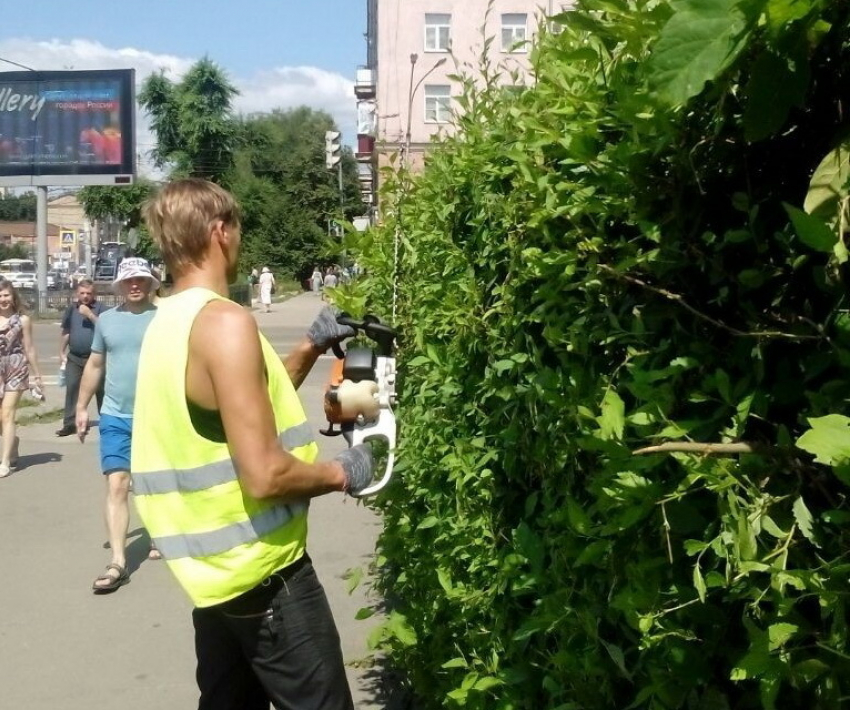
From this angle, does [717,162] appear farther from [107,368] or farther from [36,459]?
[36,459]

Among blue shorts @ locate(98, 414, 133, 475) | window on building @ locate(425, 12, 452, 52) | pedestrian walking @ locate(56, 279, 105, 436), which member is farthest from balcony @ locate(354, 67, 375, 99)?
blue shorts @ locate(98, 414, 133, 475)

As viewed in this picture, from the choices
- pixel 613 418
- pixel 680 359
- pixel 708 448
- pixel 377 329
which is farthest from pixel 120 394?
pixel 708 448

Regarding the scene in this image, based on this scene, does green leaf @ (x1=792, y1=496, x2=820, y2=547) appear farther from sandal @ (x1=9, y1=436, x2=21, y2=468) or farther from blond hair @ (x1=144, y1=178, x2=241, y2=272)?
sandal @ (x1=9, y1=436, x2=21, y2=468)

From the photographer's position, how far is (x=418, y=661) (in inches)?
154

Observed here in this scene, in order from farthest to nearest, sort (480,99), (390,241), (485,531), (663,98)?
(390,241) → (480,99) → (485,531) → (663,98)

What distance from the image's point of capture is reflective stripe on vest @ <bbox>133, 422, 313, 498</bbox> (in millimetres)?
2668

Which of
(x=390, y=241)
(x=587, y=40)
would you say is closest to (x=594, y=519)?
(x=587, y=40)

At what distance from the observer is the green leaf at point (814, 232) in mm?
1300

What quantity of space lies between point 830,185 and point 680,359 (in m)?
0.38

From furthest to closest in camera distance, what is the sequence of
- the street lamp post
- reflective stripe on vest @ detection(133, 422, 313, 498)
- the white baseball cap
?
the white baseball cap → the street lamp post → reflective stripe on vest @ detection(133, 422, 313, 498)

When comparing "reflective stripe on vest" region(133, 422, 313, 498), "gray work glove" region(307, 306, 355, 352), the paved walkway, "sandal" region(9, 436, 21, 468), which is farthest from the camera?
"sandal" region(9, 436, 21, 468)

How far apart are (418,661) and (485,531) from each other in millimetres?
1089

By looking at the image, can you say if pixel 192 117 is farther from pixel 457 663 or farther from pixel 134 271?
pixel 457 663

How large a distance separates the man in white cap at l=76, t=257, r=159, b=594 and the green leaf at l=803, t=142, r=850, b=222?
5484 mm
